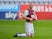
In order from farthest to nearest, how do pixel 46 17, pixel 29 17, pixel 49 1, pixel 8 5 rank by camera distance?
pixel 49 1, pixel 8 5, pixel 46 17, pixel 29 17

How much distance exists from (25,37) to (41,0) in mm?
21168

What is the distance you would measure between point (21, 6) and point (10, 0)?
5226 millimetres

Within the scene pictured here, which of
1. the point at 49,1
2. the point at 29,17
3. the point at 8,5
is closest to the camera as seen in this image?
the point at 29,17

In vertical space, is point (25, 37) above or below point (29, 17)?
below

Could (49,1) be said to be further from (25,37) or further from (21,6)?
(25,37)

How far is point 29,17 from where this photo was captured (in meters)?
11.5

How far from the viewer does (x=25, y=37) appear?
11.8 meters

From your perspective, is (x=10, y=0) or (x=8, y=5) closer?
(x=8, y=5)

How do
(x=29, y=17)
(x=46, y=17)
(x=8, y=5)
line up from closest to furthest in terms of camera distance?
(x=29, y=17), (x=46, y=17), (x=8, y=5)

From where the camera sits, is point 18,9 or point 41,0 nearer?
point 18,9

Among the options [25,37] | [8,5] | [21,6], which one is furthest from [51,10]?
[25,37]

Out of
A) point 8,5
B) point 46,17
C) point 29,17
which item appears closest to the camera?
point 29,17

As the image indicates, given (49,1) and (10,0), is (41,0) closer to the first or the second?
(49,1)

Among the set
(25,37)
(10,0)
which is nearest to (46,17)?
(10,0)
